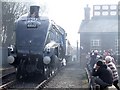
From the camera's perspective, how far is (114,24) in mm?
51781

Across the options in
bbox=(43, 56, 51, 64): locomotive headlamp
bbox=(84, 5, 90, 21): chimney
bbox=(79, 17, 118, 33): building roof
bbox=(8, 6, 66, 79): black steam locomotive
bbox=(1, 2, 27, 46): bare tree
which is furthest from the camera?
bbox=(84, 5, 90, 21): chimney

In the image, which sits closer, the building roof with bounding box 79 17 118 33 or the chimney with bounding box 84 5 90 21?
the building roof with bounding box 79 17 118 33

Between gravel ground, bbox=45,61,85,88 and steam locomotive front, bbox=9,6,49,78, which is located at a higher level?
steam locomotive front, bbox=9,6,49,78

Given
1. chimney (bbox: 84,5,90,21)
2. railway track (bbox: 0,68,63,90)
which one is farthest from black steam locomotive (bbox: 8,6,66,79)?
chimney (bbox: 84,5,90,21)

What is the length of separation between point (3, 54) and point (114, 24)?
20.3 meters

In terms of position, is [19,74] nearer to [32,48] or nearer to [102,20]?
[32,48]

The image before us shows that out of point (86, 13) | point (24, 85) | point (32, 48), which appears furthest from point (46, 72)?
point (86, 13)

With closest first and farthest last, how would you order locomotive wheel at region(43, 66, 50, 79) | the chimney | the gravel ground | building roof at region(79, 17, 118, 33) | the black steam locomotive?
the gravel ground < the black steam locomotive < locomotive wheel at region(43, 66, 50, 79) < building roof at region(79, 17, 118, 33) < the chimney

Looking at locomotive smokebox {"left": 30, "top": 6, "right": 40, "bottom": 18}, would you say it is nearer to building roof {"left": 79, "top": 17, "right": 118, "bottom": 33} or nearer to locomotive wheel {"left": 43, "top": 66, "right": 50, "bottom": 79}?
locomotive wheel {"left": 43, "top": 66, "right": 50, "bottom": 79}

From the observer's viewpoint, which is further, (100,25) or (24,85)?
(100,25)

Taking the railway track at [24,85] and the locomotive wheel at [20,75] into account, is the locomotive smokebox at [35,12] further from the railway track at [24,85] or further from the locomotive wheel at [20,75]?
the railway track at [24,85]

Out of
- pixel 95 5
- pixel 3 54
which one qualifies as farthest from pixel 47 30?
pixel 95 5

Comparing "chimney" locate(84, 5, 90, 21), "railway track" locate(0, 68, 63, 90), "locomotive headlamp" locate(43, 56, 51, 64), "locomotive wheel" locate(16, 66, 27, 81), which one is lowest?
"railway track" locate(0, 68, 63, 90)

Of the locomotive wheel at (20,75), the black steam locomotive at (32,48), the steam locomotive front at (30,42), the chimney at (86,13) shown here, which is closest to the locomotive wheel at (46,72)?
the black steam locomotive at (32,48)
